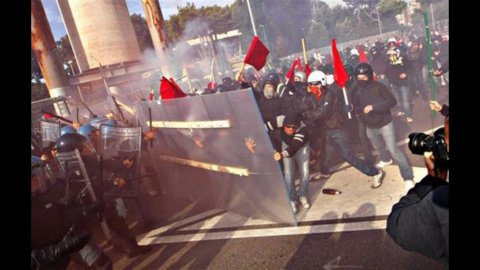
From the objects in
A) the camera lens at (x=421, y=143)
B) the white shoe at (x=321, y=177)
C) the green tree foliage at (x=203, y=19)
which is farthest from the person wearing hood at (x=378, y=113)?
the green tree foliage at (x=203, y=19)

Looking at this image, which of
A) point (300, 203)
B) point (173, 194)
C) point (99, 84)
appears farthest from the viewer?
point (99, 84)

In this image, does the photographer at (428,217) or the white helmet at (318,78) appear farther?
the white helmet at (318,78)

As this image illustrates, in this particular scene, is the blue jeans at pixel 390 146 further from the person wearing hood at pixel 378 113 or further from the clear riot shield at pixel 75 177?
the clear riot shield at pixel 75 177

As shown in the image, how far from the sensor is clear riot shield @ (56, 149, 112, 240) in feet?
14.1

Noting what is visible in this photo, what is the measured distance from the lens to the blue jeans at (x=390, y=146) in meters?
4.30

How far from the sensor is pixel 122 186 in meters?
4.76

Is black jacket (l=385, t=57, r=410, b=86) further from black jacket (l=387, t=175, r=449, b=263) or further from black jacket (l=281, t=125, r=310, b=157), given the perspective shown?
black jacket (l=387, t=175, r=449, b=263)

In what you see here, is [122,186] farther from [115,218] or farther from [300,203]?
[300,203]

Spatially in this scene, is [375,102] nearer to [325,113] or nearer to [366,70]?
[366,70]

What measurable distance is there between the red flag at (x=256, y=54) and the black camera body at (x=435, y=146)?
378 cm

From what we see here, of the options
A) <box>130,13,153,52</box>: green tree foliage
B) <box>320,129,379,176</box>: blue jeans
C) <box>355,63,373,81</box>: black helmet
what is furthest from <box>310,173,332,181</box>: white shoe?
<box>130,13,153,52</box>: green tree foliage

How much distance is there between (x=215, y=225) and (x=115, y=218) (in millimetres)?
1292

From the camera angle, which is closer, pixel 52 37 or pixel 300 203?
pixel 300 203
